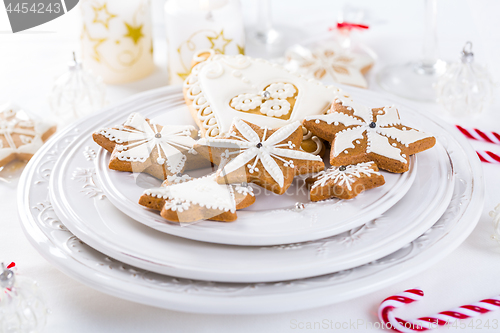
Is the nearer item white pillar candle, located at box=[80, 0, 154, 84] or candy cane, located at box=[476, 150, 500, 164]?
candy cane, located at box=[476, 150, 500, 164]

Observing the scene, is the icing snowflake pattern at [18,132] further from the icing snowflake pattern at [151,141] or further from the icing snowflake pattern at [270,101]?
the icing snowflake pattern at [270,101]

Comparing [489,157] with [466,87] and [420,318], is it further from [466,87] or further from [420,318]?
[420,318]

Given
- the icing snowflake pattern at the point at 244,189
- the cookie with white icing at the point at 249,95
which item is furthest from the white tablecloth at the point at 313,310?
the cookie with white icing at the point at 249,95

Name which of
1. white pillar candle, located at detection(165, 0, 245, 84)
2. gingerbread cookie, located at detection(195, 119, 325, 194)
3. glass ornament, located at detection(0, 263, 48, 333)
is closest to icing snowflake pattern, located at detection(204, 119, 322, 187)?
gingerbread cookie, located at detection(195, 119, 325, 194)

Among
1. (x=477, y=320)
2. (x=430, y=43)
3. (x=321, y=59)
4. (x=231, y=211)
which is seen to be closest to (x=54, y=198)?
(x=231, y=211)

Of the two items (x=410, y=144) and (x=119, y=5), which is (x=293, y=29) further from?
(x=410, y=144)

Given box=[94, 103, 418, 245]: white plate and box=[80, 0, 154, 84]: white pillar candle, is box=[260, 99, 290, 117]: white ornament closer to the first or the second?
box=[94, 103, 418, 245]: white plate
